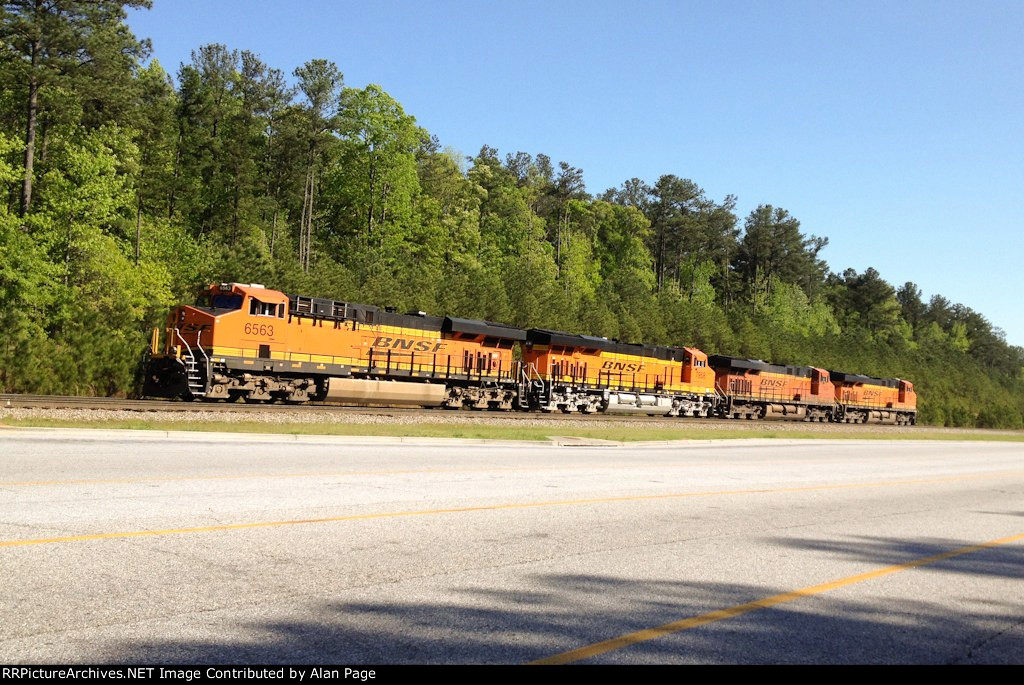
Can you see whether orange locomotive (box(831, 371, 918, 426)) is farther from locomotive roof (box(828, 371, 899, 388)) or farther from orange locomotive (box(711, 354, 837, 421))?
orange locomotive (box(711, 354, 837, 421))

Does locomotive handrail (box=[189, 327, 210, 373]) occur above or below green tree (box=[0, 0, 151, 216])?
below

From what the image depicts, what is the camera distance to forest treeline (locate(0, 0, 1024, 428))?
34781 millimetres

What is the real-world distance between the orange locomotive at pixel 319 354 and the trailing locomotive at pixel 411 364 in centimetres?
4

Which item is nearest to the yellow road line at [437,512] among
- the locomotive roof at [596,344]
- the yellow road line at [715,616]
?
the yellow road line at [715,616]

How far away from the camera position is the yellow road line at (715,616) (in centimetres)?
507

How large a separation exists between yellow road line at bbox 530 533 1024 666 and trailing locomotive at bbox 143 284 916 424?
2213 centimetres

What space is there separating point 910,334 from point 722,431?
124778 millimetres

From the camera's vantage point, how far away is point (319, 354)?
29547 millimetres

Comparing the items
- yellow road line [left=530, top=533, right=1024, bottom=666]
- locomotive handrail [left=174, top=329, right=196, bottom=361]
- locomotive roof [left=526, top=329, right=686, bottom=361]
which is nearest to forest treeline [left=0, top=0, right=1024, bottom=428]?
locomotive handrail [left=174, top=329, right=196, bottom=361]

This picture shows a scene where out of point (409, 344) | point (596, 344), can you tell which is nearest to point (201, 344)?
point (409, 344)

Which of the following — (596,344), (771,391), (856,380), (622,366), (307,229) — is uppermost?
(307,229)

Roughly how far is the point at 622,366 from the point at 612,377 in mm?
935

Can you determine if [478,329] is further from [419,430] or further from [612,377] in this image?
[419,430]

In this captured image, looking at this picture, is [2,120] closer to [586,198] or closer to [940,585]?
[940,585]
